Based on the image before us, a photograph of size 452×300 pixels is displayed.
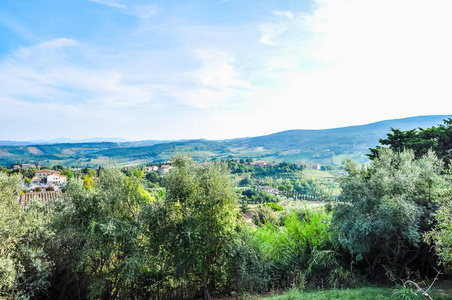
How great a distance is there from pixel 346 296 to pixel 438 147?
12530 millimetres

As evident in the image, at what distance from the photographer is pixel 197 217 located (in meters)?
7.62

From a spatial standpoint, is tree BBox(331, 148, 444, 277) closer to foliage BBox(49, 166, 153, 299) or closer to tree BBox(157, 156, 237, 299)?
tree BBox(157, 156, 237, 299)

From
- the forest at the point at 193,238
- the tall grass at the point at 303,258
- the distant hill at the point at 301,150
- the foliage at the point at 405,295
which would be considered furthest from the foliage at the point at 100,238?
the distant hill at the point at 301,150

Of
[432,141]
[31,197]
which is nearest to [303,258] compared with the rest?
[432,141]

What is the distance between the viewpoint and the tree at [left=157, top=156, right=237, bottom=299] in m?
7.60

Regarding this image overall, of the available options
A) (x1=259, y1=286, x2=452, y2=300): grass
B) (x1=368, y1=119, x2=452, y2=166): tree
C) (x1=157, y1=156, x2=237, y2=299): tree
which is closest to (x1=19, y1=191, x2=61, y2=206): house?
(x1=157, y1=156, x2=237, y2=299): tree

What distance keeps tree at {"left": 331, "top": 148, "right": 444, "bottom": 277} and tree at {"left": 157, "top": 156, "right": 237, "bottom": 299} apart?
3678mm

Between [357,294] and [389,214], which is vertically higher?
[389,214]

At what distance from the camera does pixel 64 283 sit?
26.3ft

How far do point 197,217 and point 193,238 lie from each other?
61cm

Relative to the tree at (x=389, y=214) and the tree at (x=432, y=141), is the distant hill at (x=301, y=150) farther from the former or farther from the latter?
the tree at (x=389, y=214)

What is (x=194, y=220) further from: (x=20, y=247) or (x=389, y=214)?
(x=389, y=214)

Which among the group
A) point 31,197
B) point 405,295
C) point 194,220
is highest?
point 194,220

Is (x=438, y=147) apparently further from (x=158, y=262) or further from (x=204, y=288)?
(x=158, y=262)
